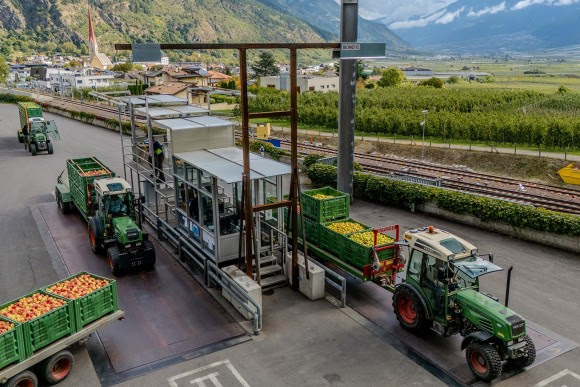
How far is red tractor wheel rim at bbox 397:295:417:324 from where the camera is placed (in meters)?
13.6

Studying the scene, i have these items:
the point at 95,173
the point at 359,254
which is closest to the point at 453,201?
the point at 359,254

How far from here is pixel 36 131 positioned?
130ft

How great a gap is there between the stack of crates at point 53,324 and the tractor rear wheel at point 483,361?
29.0 ft

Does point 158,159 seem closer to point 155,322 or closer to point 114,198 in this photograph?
point 114,198

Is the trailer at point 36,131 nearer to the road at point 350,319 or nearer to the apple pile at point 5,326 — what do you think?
the road at point 350,319

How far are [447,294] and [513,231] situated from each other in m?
10.5

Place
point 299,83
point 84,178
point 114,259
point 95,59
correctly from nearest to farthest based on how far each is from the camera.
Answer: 1. point 114,259
2. point 84,178
3. point 299,83
4. point 95,59

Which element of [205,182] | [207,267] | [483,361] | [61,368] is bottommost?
[61,368]

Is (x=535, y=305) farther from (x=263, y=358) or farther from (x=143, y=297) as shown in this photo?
(x=143, y=297)

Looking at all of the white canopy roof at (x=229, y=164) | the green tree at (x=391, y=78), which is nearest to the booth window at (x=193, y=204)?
the white canopy roof at (x=229, y=164)

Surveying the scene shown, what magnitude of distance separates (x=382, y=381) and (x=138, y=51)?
1006 centimetres

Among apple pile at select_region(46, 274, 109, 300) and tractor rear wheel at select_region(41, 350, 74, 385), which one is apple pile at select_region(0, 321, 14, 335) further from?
apple pile at select_region(46, 274, 109, 300)

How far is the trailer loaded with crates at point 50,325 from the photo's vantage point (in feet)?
35.2

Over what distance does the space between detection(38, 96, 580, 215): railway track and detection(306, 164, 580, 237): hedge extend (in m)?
4.16
